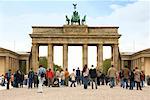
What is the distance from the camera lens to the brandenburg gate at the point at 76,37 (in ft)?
276

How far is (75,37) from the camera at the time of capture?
278 feet

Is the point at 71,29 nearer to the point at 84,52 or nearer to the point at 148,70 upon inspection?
the point at 84,52

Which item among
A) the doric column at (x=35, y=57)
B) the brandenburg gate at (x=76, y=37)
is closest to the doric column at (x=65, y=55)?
the brandenburg gate at (x=76, y=37)

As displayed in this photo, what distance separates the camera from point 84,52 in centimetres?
8519

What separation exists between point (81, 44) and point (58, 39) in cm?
424

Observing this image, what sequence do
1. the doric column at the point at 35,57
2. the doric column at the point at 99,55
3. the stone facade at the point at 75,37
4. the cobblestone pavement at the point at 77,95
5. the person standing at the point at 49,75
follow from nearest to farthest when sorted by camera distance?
the cobblestone pavement at the point at 77,95 < the person standing at the point at 49,75 < the stone facade at the point at 75,37 < the doric column at the point at 99,55 < the doric column at the point at 35,57

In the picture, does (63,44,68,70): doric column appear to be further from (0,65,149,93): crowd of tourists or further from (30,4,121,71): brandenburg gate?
(0,65,149,93): crowd of tourists

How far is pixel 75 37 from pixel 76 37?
185 mm

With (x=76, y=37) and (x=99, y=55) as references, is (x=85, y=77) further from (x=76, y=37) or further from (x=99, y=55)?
(x=99, y=55)

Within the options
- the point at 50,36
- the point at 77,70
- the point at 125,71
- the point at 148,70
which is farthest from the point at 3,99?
the point at 148,70

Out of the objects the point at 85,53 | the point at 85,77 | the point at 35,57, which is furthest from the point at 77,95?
the point at 35,57

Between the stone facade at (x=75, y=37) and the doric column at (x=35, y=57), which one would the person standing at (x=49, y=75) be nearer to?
the stone facade at (x=75, y=37)

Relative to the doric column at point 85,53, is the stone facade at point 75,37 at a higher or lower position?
higher

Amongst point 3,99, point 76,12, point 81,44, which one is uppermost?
point 76,12
